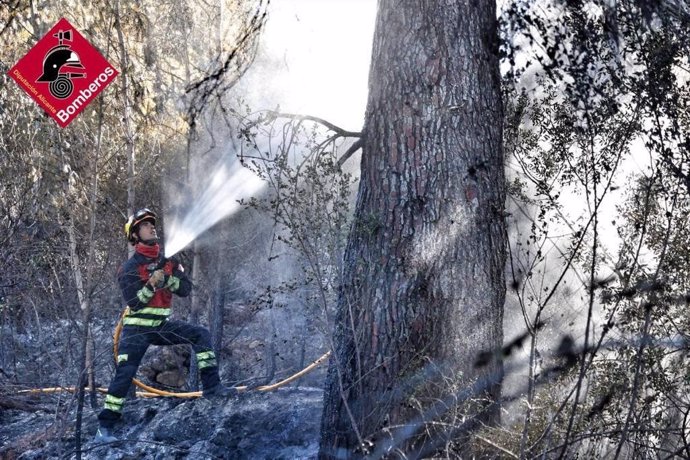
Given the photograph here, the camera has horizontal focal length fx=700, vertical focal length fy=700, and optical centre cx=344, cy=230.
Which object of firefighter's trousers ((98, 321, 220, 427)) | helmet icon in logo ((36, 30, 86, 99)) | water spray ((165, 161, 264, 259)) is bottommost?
firefighter's trousers ((98, 321, 220, 427))

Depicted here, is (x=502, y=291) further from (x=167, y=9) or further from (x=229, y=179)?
(x=167, y=9)

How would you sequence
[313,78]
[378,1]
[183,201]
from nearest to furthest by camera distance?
[378,1], [313,78], [183,201]

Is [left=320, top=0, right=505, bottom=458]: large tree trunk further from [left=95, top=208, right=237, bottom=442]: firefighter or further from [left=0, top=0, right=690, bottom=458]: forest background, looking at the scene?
[left=95, top=208, right=237, bottom=442]: firefighter

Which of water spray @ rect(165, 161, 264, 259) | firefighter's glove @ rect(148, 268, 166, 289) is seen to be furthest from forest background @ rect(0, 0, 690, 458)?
firefighter's glove @ rect(148, 268, 166, 289)

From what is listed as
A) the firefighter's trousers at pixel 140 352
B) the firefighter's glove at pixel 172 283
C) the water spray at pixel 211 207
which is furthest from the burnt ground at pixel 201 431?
the water spray at pixel 211 207

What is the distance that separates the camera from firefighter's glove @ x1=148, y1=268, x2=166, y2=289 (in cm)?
534

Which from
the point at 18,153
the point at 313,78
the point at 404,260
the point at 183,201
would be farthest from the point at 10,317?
the point at 404,260

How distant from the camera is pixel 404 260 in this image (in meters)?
3.97

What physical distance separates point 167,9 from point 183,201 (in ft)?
8.71

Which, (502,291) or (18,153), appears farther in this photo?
(18,153)

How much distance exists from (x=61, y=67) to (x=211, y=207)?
3041 millimetres

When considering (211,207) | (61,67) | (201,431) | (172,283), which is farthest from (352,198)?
(201,431)

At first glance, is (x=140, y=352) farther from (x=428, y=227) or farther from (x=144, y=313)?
(x=428, y=227)

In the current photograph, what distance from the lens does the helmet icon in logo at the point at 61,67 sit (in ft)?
21.2
